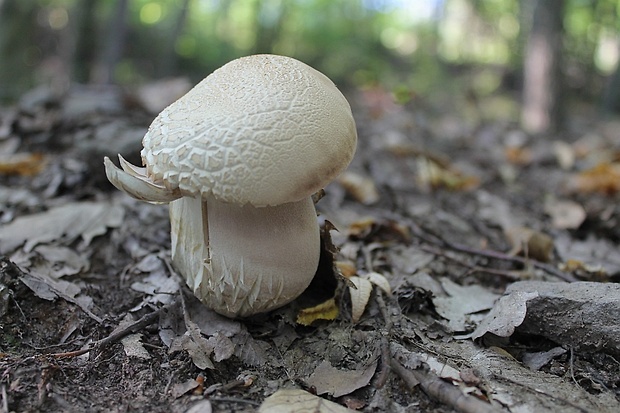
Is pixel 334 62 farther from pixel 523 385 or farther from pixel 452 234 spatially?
pixel 523 385

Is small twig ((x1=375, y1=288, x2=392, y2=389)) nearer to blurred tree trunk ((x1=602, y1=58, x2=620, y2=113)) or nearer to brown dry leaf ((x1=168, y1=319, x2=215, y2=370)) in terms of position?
brown dry leaf ((x1=168, y1=319, x2=215, y2=370))

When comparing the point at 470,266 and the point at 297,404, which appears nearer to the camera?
the point at 297,404

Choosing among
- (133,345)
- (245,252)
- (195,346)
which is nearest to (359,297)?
(245,252)

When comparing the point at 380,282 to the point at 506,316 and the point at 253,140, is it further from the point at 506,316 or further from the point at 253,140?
the point at 253,140

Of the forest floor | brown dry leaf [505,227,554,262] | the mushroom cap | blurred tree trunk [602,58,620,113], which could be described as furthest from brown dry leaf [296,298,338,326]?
blurred tree trunk [602,58,620,113]

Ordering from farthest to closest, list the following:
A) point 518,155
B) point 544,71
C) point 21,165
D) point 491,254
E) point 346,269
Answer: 1. point 544,71
2. point 518,155
3. point 21,165
4. point 491,254
5. point 346,269
